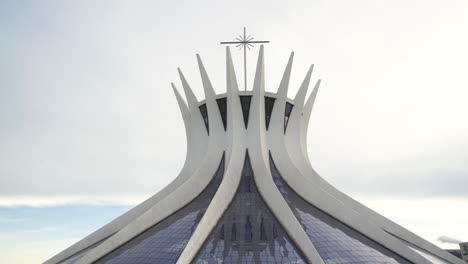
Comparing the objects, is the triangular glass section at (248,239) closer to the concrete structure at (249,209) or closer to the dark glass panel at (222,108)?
the concrete structure at (249,209)

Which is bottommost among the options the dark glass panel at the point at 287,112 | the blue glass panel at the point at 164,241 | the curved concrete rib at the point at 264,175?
the blue glass panel at the point at 164,241

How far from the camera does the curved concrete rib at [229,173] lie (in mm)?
16891

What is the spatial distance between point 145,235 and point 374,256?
43.1 ft

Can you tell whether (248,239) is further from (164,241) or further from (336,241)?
(336,241)

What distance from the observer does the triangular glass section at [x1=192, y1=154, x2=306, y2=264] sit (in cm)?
1546

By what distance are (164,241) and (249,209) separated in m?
5.53

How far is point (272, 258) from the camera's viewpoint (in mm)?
15320

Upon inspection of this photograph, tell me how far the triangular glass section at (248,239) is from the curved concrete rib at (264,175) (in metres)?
0.38

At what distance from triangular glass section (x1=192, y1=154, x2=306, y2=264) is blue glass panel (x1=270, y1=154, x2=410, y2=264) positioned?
1.60 m

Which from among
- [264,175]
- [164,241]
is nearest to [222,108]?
[264,175]

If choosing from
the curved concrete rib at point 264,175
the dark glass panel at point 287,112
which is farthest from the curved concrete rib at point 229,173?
the dark glass panel at point 287,112

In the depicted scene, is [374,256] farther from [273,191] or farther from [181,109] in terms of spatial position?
[181,109]

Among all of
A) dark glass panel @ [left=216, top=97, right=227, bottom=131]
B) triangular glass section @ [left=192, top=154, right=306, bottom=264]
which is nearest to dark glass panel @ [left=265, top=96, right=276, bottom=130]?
dark glass panel @ [left=216, top=97, right=227, bottom=131]

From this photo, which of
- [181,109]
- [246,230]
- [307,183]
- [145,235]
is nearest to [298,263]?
[246,230]
